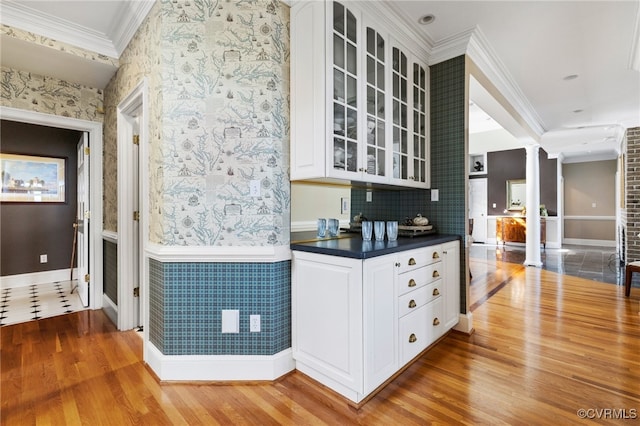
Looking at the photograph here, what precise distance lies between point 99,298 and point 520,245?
31.6ft

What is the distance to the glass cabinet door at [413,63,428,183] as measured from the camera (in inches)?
109

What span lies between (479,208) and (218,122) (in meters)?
9.37

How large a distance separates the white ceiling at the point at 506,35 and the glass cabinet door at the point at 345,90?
21.1 inches

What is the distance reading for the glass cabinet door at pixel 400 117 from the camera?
2.51 metres

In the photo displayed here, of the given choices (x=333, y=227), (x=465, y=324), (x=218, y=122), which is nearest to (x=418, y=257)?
(x=333, y=227)

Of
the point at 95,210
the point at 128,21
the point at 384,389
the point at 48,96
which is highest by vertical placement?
the point at 128,21

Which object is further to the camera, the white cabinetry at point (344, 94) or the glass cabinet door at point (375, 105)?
the glass cabinet door at point (375, 105)

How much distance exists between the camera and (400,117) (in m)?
2.57

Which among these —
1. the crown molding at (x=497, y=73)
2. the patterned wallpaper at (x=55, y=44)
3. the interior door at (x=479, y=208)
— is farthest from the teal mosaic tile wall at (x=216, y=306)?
the interior door at (x=479, y=208)

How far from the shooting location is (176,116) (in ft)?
6.61

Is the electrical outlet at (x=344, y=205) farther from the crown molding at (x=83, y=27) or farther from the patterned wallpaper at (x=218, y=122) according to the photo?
the crown molding at (x=83, y=27)

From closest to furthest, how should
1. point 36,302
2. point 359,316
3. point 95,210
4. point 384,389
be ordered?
point 359,316, point 384,389, point 95,210, point 36,302

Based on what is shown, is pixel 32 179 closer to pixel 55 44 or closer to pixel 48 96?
pixel 48 96

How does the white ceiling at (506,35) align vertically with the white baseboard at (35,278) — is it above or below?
above
